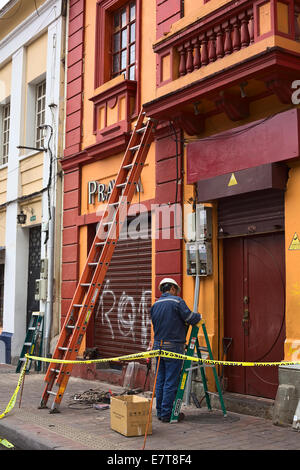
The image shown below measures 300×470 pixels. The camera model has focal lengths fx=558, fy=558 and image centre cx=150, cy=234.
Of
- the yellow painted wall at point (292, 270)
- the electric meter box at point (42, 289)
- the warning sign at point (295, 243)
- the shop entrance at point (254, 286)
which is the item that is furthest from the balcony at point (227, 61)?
the electric meter box at point (42, 289)

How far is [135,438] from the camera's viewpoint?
6219 mm

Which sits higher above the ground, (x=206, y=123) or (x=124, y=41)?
(x=124, y=41)

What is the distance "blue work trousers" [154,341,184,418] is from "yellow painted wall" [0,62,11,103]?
10.8m

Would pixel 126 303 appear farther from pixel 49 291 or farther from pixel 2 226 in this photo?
pixel 2 226

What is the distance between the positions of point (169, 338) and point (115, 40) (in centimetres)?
704

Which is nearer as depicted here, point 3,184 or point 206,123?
point 206,123

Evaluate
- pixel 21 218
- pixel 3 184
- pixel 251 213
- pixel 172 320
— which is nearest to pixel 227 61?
pixel 251 213

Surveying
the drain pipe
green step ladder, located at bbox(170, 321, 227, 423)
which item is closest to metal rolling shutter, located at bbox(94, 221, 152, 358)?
the drain pipe

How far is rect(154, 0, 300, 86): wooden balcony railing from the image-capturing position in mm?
7051

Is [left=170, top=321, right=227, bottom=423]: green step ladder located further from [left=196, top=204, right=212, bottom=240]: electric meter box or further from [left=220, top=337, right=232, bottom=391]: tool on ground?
[left=196, top=204, right=212, bottom=240]: electric meter box

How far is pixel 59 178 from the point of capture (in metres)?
12.6

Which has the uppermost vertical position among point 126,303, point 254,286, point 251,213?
point 251,213

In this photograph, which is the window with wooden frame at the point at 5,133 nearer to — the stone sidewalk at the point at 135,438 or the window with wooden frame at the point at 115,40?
the window with wooden frame at the point at 115,40

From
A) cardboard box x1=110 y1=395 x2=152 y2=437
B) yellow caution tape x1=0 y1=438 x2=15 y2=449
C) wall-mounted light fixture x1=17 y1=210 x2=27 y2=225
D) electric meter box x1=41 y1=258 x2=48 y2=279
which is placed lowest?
yellow caution tape x1=0 y1=438 x2=15 y2=449
